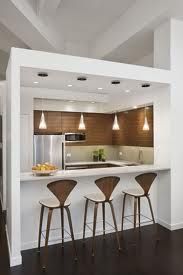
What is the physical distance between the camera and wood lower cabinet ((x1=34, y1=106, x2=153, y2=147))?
19.0 ft

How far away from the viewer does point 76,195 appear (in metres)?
3.71

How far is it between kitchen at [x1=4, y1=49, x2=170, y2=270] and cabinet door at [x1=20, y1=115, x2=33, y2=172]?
0.02m

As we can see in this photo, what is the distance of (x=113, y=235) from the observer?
379 centimetres

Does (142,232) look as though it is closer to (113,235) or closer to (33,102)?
(113,235)

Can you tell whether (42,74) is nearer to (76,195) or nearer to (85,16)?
(76,195)

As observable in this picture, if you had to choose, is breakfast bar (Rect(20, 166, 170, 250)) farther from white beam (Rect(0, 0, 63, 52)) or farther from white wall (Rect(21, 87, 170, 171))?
white beam (Rect(0, 0, 63, 52))

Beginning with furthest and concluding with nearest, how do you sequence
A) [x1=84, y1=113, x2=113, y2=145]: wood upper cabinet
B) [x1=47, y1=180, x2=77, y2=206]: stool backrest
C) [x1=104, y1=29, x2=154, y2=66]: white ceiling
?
[x1=84, y1=113, x2=113, y2=145]: wood upper cabinet
[x1=104, y1=29, x2=154, y2=66]: white ceiling
[x1=47, y1=180, x2=77, y2=206]: stool backrest

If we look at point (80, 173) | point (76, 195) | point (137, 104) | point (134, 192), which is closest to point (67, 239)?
point (76, 195)

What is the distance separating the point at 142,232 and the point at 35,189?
190 centimetres

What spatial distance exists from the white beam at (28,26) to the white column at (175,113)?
2.30 m

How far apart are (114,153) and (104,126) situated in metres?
1.02

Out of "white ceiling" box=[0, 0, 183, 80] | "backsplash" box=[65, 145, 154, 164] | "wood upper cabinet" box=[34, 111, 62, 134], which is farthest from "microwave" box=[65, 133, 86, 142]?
"white ceiling" box=[0, 0, 183, 80]

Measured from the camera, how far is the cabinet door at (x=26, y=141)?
217 inches

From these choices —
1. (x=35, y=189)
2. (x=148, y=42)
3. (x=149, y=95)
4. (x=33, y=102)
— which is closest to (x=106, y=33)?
(x=148, y=42)
